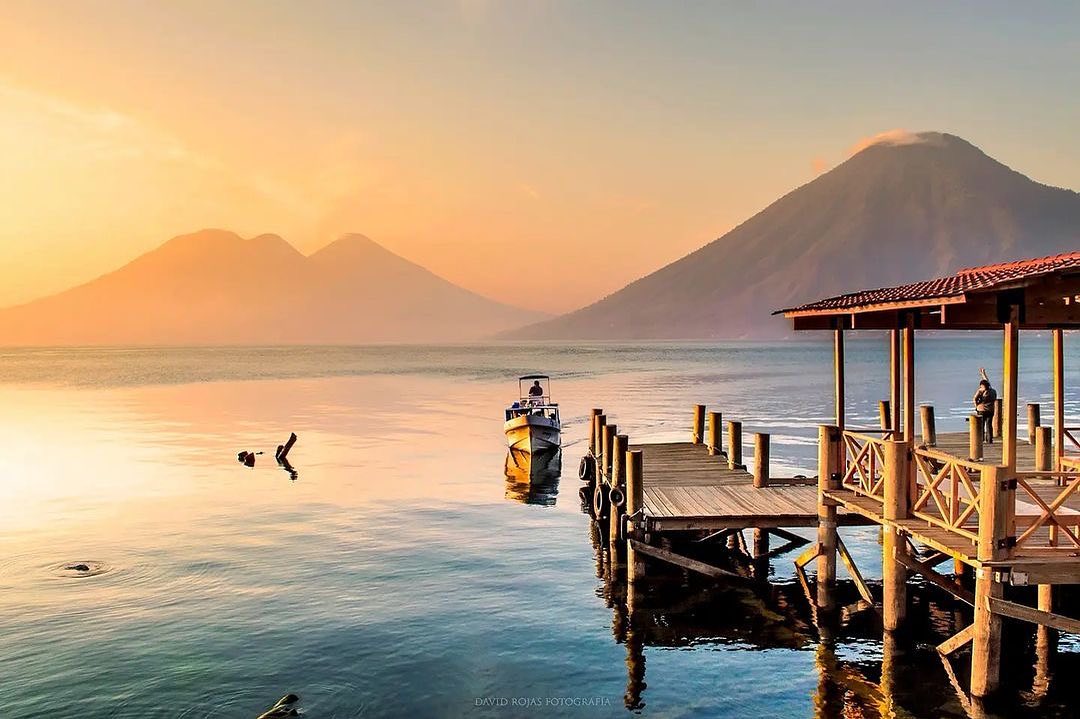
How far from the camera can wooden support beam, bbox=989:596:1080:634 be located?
10562 millimetres

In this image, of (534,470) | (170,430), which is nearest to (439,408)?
(170,430)

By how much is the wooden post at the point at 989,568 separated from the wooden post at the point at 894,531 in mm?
1873

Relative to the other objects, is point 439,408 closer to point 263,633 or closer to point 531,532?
point 531,532

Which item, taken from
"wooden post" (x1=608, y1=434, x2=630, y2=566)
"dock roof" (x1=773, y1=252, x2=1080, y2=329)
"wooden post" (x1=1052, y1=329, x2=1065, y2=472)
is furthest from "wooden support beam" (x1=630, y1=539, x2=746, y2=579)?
"wooden post" (x1=1052, y1=329, x2=1065, y2=472)

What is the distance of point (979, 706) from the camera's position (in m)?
11.1

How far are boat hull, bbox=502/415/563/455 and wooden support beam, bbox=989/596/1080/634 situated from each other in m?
24.7

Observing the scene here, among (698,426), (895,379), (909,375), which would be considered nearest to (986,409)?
(698,426)

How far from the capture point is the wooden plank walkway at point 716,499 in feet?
51.3

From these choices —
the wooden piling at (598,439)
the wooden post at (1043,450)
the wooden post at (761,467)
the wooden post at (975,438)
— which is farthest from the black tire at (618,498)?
the wooden post at (1043,450)

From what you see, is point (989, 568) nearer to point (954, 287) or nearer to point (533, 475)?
point (954, 287)

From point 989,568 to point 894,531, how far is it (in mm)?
2314

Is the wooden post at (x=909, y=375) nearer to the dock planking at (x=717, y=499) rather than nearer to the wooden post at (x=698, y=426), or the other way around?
the dock planking at (x=717, y=499)

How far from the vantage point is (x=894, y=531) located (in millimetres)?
12867

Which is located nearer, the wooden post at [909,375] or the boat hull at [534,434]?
the wooden post at [909,375]
